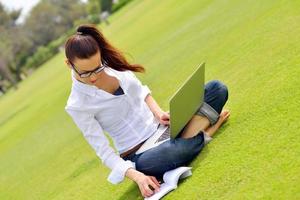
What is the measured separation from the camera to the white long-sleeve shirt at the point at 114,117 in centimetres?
478

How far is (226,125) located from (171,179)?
99 cm

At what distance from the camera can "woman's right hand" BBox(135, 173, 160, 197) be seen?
4.53m

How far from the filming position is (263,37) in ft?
26.3

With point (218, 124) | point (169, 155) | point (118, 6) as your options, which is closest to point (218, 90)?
point (218, 124)

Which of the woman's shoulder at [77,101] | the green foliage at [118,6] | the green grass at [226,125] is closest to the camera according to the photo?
the green grass at [226,125]

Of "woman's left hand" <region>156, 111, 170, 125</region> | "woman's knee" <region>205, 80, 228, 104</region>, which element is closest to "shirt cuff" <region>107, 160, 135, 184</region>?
"woman's left hand" <region>156, 111, 170, 125</region>

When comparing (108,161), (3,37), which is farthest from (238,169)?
(3,37)

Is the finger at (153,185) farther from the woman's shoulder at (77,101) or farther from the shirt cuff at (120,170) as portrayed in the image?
the woman's shoulder at (77,101)

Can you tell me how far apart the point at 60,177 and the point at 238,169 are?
425cm

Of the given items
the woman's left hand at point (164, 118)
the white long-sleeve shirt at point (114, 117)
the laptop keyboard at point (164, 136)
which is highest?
the white long-sleeve shirt at point (114, 117)

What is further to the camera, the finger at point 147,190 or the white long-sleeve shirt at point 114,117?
the white long-sleeve shirt at point 114,117

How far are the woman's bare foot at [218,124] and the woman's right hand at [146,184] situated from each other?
80 centimetres

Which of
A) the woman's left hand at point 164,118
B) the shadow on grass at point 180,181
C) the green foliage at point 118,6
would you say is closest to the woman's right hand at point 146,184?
the shadow on grass at point 180,181

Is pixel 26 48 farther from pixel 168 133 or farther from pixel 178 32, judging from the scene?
pixel 168 133
